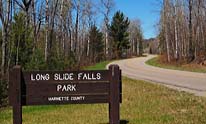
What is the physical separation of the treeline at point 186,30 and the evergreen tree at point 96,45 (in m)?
14.6

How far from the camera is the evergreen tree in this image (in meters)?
74.7

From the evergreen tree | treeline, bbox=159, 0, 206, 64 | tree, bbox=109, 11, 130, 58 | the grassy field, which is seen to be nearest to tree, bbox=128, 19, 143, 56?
tree, bbox=109, 11, 130, 58

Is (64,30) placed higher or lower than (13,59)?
higher

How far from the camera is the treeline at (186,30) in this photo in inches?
1884

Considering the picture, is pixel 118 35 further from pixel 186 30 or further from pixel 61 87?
pixel 61 87

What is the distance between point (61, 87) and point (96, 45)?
7105 cm

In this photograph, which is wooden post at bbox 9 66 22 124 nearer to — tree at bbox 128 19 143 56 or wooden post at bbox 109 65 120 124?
wooden post at bbox 109 65 120 124

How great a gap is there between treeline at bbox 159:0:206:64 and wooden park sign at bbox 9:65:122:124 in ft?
122

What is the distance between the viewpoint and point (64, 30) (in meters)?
50.2

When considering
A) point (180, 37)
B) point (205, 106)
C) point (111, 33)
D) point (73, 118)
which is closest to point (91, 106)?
point (73, 118)

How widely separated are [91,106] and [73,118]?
254 cm

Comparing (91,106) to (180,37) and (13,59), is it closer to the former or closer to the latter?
(13,59)

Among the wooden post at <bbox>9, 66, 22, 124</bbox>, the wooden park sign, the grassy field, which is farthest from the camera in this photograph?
the grassy field

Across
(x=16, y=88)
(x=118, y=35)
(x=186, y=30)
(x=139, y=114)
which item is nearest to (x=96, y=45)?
(x=118, y=35)
